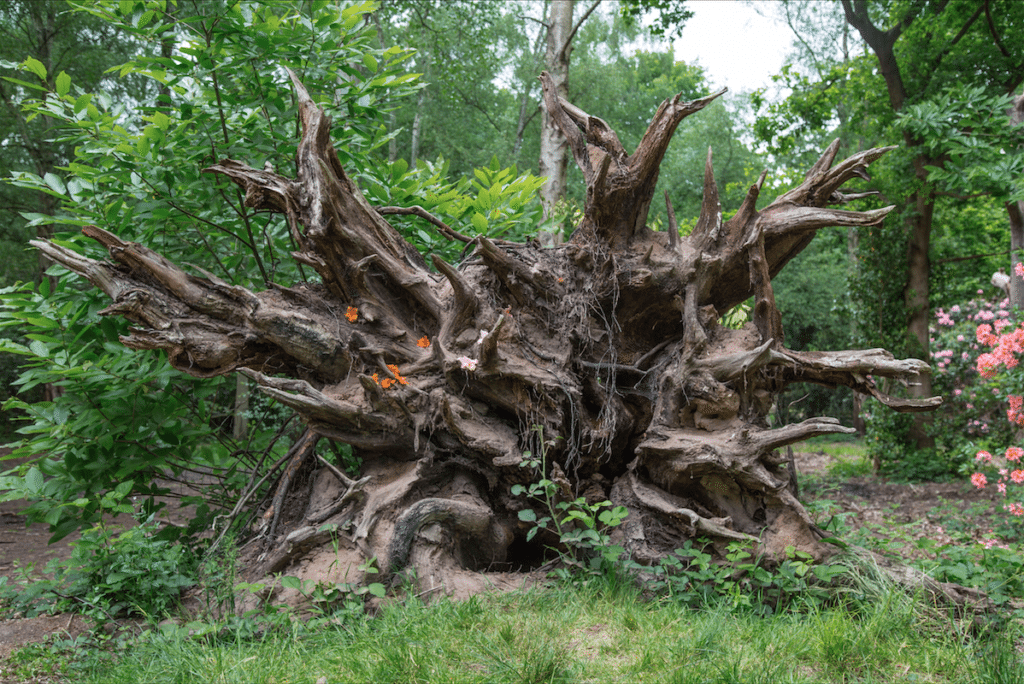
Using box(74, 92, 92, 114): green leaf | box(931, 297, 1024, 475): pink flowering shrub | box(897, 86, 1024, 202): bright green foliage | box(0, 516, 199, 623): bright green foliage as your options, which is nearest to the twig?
box(74, 92, 92, 114): green leaf

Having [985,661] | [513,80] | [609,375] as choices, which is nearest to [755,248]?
[609,375]

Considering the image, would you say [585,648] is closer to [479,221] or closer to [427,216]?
[479,221]

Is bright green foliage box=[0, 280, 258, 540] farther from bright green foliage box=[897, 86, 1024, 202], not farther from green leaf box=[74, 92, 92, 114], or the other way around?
bright green foliage box=[897, 86, 1024, 202]

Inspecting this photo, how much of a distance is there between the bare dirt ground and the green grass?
778 millimetres

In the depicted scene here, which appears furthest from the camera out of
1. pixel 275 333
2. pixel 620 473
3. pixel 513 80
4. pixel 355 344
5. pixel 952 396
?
pixel 513 80

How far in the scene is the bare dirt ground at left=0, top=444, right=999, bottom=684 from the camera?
11.0ft

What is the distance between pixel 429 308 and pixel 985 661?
3396mm

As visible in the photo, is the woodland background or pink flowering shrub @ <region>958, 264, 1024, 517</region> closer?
the woodland background

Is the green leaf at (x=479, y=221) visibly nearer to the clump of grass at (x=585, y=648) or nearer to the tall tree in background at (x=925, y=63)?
the clump of grass at (x=585, y=648)

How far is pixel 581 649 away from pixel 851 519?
554cm

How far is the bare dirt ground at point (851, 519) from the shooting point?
3350 mm

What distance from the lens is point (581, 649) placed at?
8.89 feet

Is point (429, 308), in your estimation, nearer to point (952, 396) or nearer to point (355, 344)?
point (355, 344)

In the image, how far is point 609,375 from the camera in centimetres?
443
